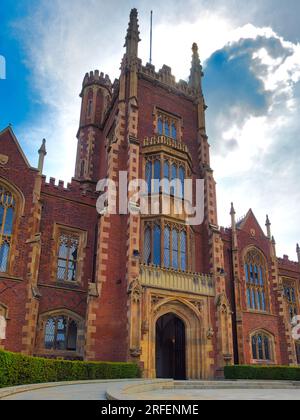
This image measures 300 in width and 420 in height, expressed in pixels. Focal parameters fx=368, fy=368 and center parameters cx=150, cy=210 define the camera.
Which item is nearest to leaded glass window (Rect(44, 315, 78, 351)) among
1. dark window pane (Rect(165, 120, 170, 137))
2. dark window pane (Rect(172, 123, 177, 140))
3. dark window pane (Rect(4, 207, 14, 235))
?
dark window pane (Rect(4, 207, 14, 235))

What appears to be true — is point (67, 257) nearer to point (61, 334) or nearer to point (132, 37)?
point (61, 334)

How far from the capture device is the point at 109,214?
73.5 ft

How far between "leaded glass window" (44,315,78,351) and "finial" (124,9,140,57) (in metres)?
20.1

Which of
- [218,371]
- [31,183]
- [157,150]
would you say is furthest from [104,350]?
[157,150]

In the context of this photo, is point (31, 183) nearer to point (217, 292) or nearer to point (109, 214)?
point (109, 214)

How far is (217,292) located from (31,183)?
13311 mm

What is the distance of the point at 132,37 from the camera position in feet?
96.9

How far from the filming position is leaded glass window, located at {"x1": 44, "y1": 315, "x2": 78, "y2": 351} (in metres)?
20.7

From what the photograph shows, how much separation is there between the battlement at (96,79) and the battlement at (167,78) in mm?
8055

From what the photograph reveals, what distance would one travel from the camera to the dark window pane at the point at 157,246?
74.5 feet

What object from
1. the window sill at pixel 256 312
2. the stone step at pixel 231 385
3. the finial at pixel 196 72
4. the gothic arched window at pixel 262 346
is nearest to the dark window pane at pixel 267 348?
the gothic arched window at pixel 262 346

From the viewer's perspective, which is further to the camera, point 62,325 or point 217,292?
point 217,292
